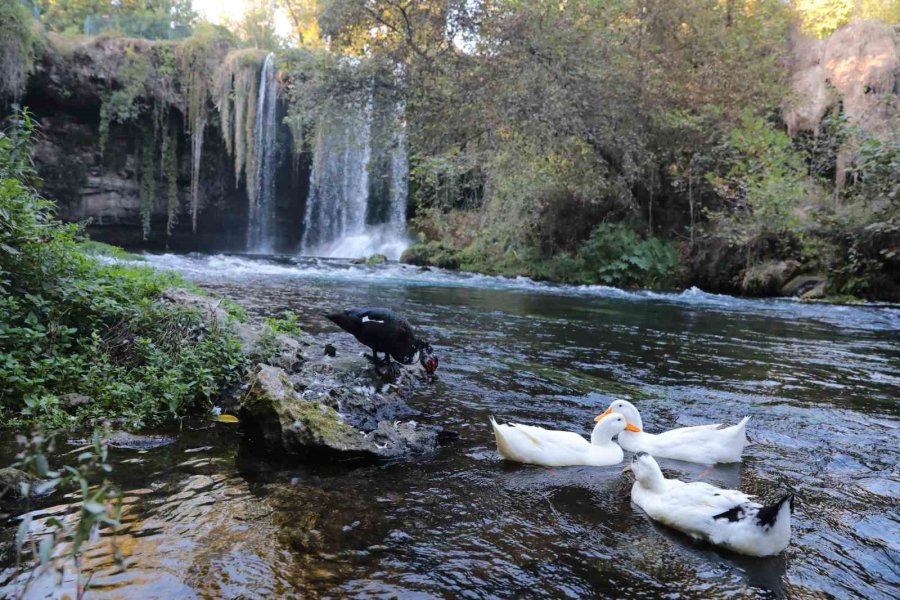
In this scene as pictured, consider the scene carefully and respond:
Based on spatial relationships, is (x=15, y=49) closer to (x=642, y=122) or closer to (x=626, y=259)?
(x=642, y=122)

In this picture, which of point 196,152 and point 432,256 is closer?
point 432,256

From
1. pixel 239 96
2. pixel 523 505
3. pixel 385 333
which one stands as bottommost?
pixel 523 505

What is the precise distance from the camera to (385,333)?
5.66m

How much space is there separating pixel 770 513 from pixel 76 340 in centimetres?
504

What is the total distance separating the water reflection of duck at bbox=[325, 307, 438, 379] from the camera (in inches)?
221

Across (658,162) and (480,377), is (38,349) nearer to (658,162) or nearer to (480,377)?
(480,377)

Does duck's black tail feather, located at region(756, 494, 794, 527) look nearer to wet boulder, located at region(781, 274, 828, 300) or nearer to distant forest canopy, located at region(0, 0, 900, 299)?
distant forest canopy, located at region(0, 0, 900, 299)

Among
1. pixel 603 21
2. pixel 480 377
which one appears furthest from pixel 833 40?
pixel 480 377

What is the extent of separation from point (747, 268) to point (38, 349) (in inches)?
660

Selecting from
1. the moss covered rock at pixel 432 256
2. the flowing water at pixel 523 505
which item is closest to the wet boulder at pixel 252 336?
the flowing water at pixel 523 505

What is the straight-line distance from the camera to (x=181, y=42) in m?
22.3

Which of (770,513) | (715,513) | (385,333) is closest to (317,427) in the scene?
(385,333)

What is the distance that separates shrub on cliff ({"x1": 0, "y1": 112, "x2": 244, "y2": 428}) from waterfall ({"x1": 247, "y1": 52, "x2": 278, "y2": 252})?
19.6 m

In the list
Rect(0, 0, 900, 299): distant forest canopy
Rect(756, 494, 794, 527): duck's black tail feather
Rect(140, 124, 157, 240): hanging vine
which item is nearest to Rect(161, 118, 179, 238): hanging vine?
Rect(140, 124, 157, 240): hanging vine
